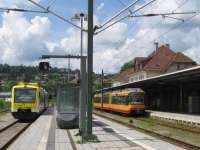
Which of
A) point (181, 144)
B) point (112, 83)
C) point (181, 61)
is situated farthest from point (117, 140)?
point (112, 83)

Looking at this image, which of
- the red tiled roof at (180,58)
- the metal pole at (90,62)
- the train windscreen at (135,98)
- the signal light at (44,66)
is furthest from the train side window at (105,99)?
the metal pole at (90,62)

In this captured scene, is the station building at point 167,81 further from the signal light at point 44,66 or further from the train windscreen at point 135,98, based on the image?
the signal light at point 44,66

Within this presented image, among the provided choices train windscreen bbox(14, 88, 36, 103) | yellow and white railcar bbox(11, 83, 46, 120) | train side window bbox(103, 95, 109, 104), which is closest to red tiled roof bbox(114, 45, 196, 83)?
train side window bbox(103, 95, 109, 104)

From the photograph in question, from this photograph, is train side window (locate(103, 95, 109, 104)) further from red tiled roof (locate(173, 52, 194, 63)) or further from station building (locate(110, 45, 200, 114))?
red tiled roof (locate(173, 52, 194, 63))

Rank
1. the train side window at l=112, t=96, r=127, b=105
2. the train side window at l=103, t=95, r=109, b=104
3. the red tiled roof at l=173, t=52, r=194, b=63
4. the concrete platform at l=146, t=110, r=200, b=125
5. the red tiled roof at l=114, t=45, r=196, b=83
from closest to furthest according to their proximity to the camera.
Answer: the concrete platform at l=146, t=110, r=200, b=125 → the train side window at l=112, t=96, r=127, b=105 → the train side window at l=103, t=95, r=109, b=104 → the red tiled roof at l=173, t=52, r=194, b=63 → the red tiled roof at l=114, t=45, r=196, b=83

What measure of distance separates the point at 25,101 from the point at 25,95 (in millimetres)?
588

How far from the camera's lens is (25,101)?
3428 centimetres

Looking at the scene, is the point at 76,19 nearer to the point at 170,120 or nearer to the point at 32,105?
the point at 32,105

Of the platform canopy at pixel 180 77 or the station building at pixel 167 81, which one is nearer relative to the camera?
the platform canopy at pixel 180 77

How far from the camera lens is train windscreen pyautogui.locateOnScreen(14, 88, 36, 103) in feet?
113

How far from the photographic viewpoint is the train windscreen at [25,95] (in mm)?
34312

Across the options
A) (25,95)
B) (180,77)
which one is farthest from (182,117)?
(25,95)

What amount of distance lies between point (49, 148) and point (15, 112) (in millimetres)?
19160

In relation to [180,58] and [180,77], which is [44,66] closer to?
[180,77]
